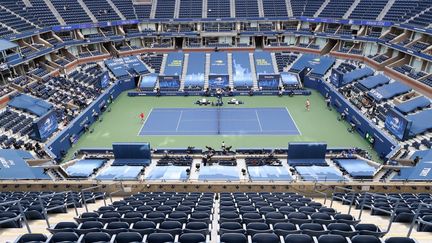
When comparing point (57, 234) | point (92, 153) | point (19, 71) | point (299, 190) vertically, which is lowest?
point (92, 153)

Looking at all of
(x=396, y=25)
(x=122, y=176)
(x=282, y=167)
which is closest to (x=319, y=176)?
(x=282, y=167)

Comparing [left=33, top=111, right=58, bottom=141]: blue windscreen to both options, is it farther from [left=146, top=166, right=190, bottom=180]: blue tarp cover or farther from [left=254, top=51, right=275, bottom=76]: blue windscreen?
[left=254, top=51, right=275, bottom=76]: blue windscreen

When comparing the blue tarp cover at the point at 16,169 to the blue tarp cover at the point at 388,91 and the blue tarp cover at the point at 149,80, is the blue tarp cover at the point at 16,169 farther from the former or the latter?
the blue tarp cover at the point at 388,91

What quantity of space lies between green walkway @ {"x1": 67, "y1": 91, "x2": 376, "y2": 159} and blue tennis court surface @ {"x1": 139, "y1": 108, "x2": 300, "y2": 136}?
916 mm

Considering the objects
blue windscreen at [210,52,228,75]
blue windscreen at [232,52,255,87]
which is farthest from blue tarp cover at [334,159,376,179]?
blue windscreen at [210,52,228,75]

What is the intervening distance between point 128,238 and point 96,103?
28332 millimetres

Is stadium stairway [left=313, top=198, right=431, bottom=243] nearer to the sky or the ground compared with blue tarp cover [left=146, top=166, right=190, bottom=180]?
nearer to the sky

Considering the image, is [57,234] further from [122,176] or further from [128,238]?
[122,176]

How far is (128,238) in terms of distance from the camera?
6652 mm

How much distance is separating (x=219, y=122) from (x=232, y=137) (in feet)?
11.2

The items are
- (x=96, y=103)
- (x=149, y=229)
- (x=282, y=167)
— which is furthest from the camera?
(x=96, y=103)

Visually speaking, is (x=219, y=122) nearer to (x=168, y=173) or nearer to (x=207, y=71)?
(x=168, y=173)

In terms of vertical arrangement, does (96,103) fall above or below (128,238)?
below

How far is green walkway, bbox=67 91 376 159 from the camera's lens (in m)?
27.3
